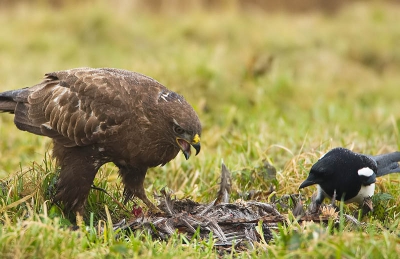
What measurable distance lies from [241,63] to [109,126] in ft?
20.2

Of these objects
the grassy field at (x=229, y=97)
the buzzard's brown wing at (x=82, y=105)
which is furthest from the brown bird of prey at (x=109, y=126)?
the grassy field at (x=229, y=97)

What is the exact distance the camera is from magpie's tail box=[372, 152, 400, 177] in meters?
4.88

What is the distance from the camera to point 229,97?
8992mm

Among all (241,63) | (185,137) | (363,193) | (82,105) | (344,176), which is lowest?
(363,193)

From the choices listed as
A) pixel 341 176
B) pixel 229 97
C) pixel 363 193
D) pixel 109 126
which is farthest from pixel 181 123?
pixel 229 97

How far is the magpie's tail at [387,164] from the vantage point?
488 centimetres

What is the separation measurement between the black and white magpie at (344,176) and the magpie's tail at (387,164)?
0.71 feet

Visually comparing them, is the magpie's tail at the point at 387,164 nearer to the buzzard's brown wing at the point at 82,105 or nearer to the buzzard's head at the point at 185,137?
the buzzard's head at the point at 185,137

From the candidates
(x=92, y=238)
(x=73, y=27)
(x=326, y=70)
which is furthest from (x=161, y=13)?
(x=92, y=238)

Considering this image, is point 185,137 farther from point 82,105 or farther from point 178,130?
point 82,105

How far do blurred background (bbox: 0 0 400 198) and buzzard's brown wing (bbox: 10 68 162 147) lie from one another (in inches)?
55.3

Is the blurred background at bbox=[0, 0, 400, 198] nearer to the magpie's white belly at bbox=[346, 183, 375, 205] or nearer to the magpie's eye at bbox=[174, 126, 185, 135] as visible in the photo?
the magpie's white belly at bbox=[346, 183, 375, 205]

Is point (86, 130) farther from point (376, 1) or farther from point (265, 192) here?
point (376, 1)

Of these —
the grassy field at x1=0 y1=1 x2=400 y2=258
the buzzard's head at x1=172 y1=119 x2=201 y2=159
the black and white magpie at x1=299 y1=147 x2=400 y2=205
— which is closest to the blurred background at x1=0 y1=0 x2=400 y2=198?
the grassy field at x1=0 y1=1 x2=400 y2=258
